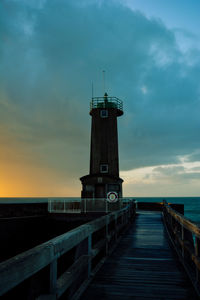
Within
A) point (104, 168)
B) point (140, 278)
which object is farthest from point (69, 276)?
point (104, 168)

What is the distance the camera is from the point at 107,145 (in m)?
28.2

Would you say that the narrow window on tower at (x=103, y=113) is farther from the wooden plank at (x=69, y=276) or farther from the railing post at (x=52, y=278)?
the railing post at (x=52, y=278)

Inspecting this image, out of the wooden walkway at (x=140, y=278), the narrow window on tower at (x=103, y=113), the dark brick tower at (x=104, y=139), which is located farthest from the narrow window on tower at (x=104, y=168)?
the wooden walkway at (x=140, y=278)

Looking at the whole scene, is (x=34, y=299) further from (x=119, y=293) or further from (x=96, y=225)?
(x=96, y=225)

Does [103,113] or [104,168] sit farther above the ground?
[103,113]

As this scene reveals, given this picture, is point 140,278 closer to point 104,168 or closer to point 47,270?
point 47,270

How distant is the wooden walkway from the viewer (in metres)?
4.24

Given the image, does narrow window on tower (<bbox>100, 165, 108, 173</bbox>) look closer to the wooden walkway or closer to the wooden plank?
the wooden walkway

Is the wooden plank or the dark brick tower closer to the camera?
the wooden plank

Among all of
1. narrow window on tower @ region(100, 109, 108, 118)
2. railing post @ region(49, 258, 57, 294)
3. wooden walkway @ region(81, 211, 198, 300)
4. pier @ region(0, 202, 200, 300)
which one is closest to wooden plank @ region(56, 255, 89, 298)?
pier @ region(0, 202, 200, 300)

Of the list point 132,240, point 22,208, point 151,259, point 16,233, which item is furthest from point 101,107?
point 151,259

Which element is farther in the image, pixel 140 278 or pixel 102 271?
pixel 102 271

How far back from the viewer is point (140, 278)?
5.19 metres

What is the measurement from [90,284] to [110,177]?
803 inches
